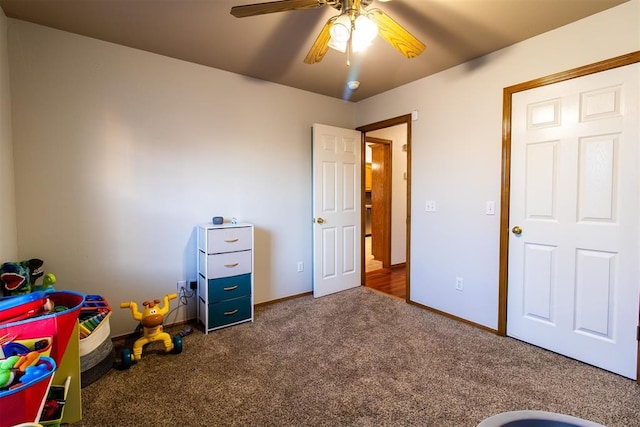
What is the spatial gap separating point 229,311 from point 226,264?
433 millimetres

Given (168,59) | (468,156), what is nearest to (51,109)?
(168,59)

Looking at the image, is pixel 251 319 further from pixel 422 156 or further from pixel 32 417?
pixel 422 156

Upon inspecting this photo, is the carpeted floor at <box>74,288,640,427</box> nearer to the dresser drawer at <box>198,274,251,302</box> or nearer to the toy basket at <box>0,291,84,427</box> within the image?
the dresser drawer at <box>198,274,251,302</box>

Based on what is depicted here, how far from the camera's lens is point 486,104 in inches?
103

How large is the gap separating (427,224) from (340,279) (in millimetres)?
1275

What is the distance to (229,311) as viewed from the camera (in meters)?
2.73

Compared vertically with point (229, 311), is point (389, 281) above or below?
below

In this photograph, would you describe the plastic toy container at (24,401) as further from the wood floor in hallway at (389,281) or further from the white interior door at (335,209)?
the wood floor in hallway at (389,281)

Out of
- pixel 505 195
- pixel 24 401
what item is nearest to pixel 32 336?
pixel 24 401

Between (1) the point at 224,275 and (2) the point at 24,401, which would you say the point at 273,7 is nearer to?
(2) the point at 24,401

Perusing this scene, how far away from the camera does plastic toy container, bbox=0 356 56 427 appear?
2.59ft

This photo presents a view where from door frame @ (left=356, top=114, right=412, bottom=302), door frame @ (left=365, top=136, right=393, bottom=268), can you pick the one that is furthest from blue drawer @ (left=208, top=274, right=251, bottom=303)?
door frame @ (left=365, top=136, right=393, bottom=268)

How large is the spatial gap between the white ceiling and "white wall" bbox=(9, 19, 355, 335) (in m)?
0.22

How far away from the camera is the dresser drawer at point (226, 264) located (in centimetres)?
A: 261
